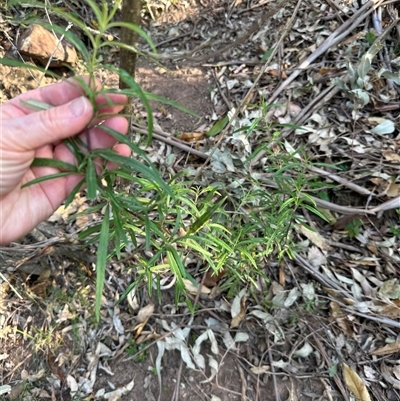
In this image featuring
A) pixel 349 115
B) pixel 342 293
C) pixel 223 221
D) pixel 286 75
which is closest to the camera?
pixel 223 221

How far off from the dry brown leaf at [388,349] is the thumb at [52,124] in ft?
6.28

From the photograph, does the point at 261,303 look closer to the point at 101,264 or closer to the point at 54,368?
the point at 54,368

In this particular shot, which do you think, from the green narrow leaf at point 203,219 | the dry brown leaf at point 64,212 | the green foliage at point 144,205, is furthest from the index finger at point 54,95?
the dry brown leaf at point 64,212

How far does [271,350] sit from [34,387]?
127 centimetres

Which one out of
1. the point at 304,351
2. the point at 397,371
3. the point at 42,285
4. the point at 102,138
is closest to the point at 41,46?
the point at 42,285

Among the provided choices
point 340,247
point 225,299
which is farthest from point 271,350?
point 340,247

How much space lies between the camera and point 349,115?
8.82 feet

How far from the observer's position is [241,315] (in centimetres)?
223

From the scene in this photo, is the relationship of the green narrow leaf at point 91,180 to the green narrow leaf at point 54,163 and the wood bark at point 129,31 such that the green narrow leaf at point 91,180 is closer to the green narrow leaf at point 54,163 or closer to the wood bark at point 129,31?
the green narrow leaf at point 54,163

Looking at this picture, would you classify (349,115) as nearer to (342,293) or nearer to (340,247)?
Answer: (340,247)

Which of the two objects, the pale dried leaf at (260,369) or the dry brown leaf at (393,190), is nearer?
the pale dried leaf at (260,369)

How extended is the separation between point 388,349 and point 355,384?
0.26 meters

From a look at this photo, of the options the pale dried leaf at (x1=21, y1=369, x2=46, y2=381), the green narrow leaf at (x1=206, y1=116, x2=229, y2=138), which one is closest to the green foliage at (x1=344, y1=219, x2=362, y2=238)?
the green narrow leaf at (x1=206, y1=116, x2=229, y2=138)

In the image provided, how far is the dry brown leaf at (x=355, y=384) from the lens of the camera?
2.04 m
